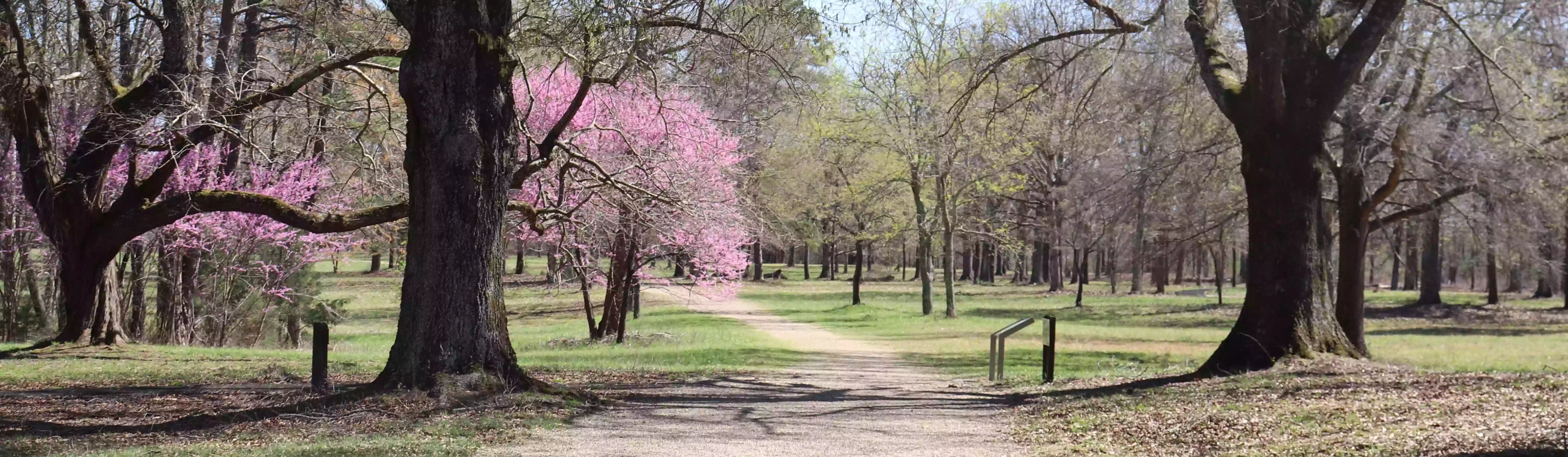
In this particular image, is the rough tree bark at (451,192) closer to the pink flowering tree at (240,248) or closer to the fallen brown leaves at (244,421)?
the fallen brown leaves at (244,421)

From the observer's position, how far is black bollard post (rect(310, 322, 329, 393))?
9250 millimetres

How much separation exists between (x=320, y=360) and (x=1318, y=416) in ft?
26.6

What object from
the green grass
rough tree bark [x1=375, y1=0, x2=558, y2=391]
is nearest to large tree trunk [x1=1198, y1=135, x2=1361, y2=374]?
the green grass

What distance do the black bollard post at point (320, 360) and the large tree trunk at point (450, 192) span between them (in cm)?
108

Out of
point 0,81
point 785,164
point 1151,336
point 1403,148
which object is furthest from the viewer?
point 785,164

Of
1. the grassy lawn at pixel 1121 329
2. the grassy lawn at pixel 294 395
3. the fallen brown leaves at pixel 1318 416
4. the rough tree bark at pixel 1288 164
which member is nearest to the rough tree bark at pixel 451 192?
the grassy lawn at pixel 294 395

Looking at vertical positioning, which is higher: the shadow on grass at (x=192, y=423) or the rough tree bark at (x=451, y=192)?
the rough tree bark at (x=451, y=192)

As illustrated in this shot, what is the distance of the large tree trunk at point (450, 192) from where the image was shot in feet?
27.1

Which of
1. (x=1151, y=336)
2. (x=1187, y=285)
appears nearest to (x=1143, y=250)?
(x=1151, y=336)

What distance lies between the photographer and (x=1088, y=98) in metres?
13.3

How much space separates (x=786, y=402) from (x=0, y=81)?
10.1m

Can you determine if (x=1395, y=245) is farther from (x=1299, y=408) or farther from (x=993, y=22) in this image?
(x=1299, y=408)

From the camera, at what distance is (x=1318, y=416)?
747 centimetres

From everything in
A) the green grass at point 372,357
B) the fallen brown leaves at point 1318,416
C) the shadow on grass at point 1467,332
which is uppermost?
the fallen brown leaves at point 1318,416
